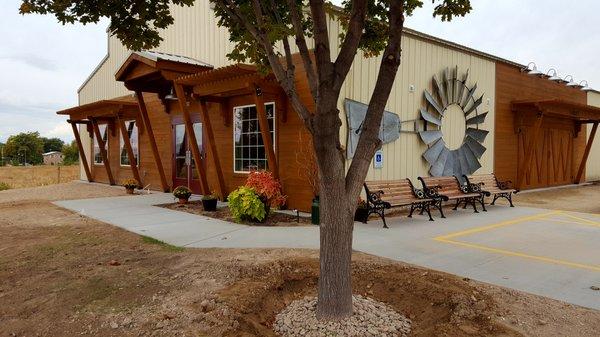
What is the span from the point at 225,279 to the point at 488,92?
11.8m

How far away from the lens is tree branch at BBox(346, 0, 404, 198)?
11.0 feet

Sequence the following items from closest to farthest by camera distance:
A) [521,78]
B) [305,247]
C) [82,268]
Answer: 1. [82,268]
2. [305,247]
3. [521,78]

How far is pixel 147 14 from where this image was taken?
459cm

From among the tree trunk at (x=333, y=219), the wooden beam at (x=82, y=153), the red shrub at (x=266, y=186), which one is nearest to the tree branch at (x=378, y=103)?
the tree trunk at (x=333, y=219)

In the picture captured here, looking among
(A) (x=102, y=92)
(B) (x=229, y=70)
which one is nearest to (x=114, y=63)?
(A) (x=102, y=92)

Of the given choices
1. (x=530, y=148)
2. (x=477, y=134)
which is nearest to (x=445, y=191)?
(x=477, y=134)

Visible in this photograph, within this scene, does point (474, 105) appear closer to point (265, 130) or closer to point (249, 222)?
point (265, 130)

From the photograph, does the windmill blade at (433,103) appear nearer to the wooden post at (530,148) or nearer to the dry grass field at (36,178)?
the wooden post at (530,148)

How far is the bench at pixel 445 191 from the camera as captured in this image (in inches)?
352

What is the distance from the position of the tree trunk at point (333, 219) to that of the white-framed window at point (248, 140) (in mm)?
6864

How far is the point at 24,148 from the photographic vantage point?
65.1 metres

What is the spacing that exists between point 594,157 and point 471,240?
1750 cm

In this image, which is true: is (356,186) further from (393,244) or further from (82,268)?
(82,268)

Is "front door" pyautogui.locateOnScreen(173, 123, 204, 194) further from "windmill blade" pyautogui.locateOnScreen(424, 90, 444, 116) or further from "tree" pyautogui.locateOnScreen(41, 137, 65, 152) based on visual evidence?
"tree" pyautogui.locateOnScreen(41, 137, 65, 152)
